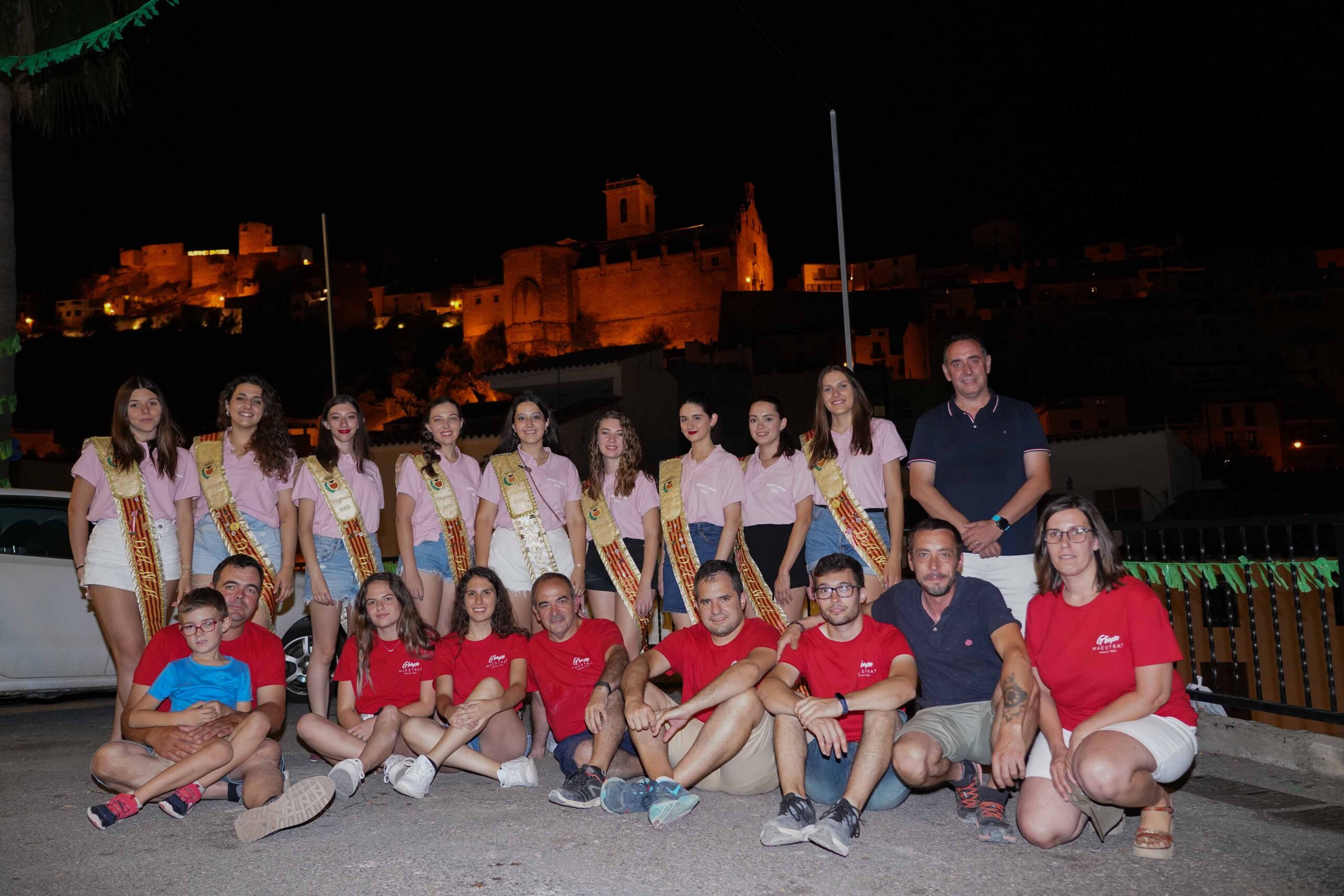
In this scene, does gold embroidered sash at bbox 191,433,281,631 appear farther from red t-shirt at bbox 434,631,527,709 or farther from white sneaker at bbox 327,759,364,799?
white sneaker at bbox 327,759,364,799

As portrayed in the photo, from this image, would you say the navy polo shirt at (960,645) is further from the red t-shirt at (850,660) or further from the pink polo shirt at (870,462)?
the pink polo shirt at (870,462)

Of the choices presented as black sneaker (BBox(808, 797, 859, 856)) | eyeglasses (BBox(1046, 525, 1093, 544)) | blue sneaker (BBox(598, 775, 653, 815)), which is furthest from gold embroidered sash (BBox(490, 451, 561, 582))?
eyeglasses (BBox(1046, 525, 1093, 544))

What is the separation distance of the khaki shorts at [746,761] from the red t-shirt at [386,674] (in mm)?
1250

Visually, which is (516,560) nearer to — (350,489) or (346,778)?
(350,489)

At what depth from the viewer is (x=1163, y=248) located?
7631 cm

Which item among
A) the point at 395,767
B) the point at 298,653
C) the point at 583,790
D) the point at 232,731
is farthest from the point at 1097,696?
the point at 298,653

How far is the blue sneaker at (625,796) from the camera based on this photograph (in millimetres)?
3768

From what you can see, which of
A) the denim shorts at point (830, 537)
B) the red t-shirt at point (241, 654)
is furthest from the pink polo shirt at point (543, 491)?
the red t-shirt at point (241, 654)

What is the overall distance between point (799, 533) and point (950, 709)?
1342 mm

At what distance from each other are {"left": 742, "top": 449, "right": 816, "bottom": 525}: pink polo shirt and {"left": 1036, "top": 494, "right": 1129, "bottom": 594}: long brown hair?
1.54 meters

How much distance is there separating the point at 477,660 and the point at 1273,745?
Answer: 342 cm

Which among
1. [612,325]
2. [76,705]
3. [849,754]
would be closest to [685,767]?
[849,754]

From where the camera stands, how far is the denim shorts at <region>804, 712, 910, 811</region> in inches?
150

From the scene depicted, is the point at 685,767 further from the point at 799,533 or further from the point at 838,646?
the point at 799,533
